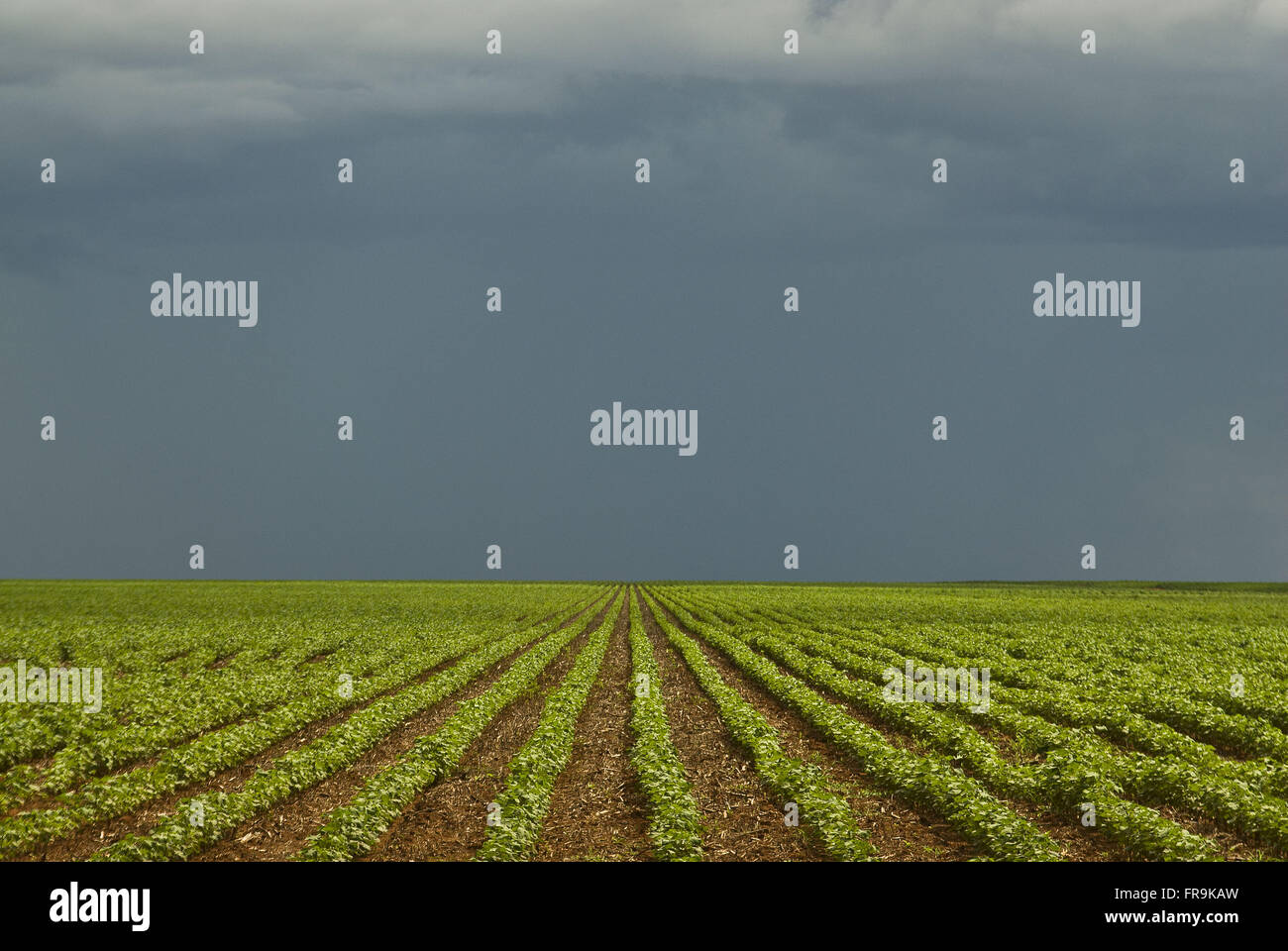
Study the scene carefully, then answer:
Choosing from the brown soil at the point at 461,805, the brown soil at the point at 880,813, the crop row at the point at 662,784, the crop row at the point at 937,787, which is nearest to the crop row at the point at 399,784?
the brown soil at the point at 461,805

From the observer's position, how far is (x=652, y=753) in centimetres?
1664

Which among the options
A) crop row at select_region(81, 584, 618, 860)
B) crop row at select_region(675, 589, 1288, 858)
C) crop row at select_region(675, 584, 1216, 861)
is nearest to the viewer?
crop row at select_region(81, 584, 618, 860)

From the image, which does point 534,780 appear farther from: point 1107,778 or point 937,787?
point 1107,778

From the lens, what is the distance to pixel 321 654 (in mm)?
38625

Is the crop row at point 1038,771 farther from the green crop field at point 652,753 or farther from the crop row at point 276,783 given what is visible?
the crop row at point 276,783

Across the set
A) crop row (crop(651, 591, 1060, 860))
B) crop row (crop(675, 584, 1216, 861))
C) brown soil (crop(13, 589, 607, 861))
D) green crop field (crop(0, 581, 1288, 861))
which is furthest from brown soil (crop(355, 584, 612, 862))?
crop row (crop(675, 584, 1216, 861))

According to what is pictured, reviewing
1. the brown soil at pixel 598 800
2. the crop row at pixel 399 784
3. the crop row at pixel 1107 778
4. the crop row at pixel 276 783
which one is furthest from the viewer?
the brown soil at pixel 598 800

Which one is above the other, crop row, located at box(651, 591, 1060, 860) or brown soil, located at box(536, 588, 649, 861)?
crop row, located at box(651, 591, 1060, 860)

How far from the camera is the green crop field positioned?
1248 centimetres

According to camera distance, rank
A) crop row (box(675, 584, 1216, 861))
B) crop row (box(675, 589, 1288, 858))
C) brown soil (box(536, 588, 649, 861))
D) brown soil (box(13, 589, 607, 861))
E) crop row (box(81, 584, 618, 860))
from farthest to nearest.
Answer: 1. brown soil (box(13, 589, 607, 861))
2. brown soil (box(536, 588, 649, 861))
3. crop row (box(675, 589, 1288, 858))
4. crop row (box(675, 584, 1216, 861))
5. crop row (box(81, 584, 618, 860))

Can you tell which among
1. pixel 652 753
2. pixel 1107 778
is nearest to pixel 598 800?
pixel 652 753

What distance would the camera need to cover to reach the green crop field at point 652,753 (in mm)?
12484

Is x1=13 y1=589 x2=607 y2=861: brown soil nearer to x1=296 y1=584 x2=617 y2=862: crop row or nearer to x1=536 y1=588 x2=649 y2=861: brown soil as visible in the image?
x1=296 y1=584 x2=617 y2=862: crop row
